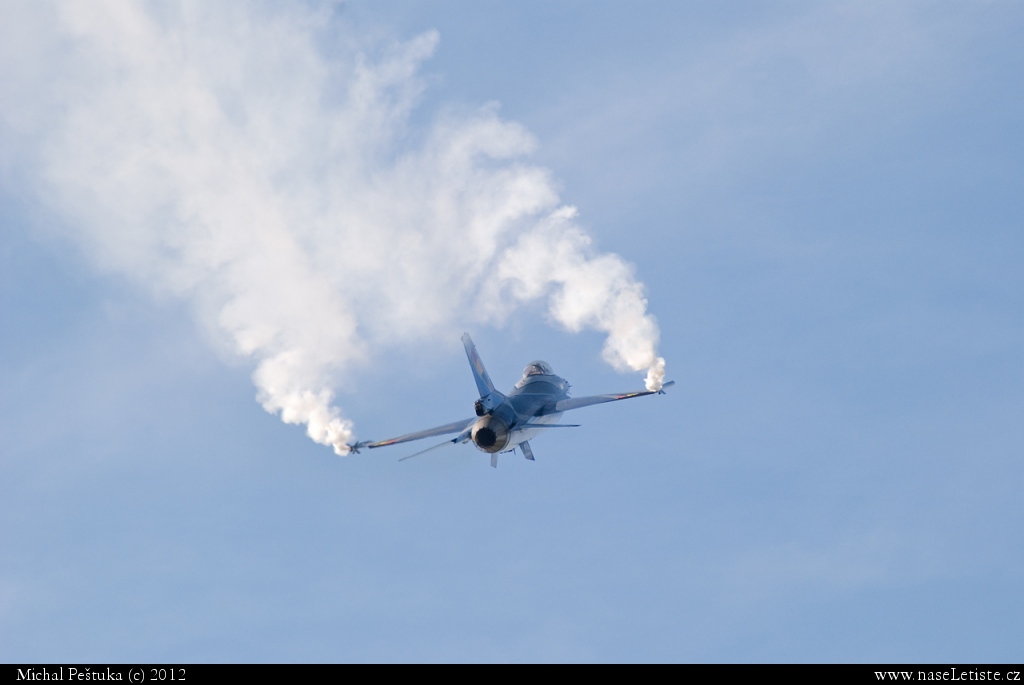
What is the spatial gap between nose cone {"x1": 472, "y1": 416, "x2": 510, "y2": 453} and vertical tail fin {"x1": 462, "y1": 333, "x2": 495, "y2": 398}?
3.82m

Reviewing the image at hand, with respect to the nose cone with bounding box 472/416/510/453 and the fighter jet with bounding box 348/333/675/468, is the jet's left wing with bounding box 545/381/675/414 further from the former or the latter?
the nose cone with bounding box 472/416/510/453

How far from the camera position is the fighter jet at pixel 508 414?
7956cm

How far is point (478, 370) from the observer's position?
86750 mm

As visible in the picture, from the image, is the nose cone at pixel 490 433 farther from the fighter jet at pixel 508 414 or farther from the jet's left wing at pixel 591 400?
the jet's left wing at pixel 591 400

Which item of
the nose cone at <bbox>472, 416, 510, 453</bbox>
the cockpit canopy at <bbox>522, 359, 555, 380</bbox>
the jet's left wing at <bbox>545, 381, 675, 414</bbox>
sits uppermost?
the cockpit canopy at <bbox>522, 359, 555, 380</bbox>

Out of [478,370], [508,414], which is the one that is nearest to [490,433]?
[508,414]

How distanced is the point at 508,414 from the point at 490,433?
264 centimetres

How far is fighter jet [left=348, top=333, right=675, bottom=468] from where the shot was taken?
7956 cm

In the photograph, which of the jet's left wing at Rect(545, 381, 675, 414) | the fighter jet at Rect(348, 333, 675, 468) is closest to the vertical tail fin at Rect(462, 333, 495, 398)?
the fighter jet at Rect(348, 333, 675, 468)

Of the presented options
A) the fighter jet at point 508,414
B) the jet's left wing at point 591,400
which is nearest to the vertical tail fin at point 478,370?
the fighter jet at point 508,414
